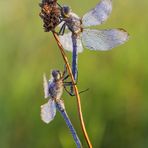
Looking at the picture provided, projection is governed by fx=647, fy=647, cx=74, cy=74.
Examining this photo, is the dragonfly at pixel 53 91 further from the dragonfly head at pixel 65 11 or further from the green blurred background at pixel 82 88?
the green blurred background at pixel 82 88

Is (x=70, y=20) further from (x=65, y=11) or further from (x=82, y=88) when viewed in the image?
(x=82, y=88)

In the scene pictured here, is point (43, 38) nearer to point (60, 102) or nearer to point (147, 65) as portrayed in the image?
point (147, 65)

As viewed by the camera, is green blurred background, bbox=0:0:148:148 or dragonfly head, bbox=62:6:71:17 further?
green blurred background, bbox=0:0:148:148

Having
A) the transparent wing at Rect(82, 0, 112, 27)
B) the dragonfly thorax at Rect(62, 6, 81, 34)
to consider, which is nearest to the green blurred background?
the transparent wing at Rect(82, 0, 112, 27)

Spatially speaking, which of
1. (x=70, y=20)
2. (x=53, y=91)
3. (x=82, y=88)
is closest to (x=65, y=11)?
(x=70, y=20)

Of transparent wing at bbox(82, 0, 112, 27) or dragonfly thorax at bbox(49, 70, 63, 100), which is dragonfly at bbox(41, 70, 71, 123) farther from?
transparent wing at bbox(82, 0, 112, 27)

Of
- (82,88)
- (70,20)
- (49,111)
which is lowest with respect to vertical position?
(49,111)
